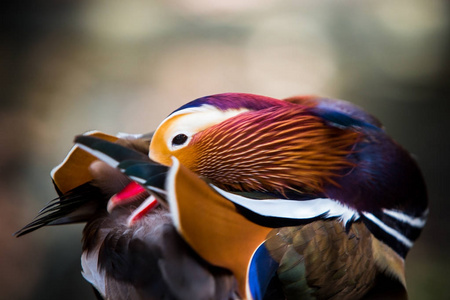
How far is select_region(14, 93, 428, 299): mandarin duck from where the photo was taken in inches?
10.3

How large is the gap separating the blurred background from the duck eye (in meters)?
0.23

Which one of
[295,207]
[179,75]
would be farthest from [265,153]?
[179,75]

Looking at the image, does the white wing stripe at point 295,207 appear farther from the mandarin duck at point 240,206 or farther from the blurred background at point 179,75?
the blurred background at point 179,75


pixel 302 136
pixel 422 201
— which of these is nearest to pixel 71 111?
pixel 302 136

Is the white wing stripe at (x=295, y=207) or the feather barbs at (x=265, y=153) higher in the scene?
the feather barbs at (x=265, y=153)

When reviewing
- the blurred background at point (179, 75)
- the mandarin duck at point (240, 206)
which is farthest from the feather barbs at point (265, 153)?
the blurred background at point (179, 75)

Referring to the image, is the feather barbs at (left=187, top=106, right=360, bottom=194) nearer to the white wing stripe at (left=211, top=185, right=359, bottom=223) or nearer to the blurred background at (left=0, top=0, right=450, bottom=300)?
the white wing stripe at (left=211, top=185, right=359, bottom=223)

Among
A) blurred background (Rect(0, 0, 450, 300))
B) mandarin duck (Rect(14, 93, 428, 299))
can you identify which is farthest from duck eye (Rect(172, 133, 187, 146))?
blurred background (Rect(0, 0, 450, 300))

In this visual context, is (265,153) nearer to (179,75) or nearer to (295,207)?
(295,207)

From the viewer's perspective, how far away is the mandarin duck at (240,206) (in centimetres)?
26

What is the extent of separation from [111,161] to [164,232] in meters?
0.06

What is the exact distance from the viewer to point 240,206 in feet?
0.91

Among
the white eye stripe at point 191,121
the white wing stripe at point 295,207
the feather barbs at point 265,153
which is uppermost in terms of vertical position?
the white eye stripe at point 191,121

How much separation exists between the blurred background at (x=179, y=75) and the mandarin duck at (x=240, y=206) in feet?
0.59
